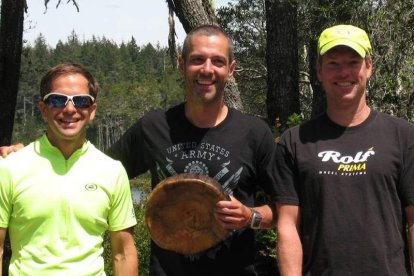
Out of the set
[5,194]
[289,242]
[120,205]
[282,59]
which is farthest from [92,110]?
[282,59]

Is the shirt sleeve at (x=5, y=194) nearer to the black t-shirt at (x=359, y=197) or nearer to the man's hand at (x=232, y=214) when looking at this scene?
the man's hand at (x=232, y=214)

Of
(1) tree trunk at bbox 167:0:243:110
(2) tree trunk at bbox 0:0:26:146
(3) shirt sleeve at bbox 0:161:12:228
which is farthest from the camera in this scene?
(2) tree trunk at bbox 0:0:26:146

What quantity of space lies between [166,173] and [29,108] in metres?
141

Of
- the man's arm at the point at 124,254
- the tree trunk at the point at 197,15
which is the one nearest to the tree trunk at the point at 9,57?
the tree trunk at the point at 197,15

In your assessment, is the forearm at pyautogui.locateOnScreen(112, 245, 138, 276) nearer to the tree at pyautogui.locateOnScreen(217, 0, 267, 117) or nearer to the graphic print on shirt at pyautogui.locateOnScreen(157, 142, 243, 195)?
the graphic print on shirt at pyautogui.locateOnScreen(157, 142, 243, 195)

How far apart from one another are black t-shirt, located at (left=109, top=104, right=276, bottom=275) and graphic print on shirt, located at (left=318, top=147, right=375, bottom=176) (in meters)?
0.34

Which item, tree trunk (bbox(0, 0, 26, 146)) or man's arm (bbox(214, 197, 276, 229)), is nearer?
man's arm (bbox(214, 197, 276, 229))

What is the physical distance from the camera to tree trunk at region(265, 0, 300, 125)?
867 centimetres

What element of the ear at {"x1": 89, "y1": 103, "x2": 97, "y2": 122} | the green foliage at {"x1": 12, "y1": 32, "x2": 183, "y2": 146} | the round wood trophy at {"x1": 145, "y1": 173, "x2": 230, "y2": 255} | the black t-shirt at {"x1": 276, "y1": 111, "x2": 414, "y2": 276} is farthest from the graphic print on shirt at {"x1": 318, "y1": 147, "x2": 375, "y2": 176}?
the green foliage at {"x1": 12, "y1": 32, "x2": 183, "y2": 146}

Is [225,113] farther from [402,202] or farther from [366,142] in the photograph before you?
[402,202]

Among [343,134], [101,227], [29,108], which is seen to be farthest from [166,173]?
[29,108]

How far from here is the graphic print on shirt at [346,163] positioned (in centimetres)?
313

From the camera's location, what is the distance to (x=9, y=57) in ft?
31.0

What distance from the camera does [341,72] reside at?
3.21 metres
